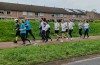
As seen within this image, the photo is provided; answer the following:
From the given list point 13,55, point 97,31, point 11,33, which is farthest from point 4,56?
point 97,31

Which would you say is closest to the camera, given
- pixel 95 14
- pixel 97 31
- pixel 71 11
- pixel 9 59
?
pixel 9 59

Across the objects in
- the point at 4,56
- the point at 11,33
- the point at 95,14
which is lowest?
the point at 95,14

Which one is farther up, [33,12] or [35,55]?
[35,55]

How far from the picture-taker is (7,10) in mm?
74062

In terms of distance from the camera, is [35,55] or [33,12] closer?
[35,55]

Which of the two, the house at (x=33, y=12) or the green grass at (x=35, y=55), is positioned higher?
the green grass at (x=35, y=55)

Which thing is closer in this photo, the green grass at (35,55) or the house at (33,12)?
the green grass at (35,55)

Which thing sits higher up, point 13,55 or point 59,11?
point 13,55

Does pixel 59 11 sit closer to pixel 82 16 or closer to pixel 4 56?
pixel 82 16

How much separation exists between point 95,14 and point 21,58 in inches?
4192

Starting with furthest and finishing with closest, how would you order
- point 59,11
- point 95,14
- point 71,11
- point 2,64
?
1. point 95,14
2. point 71,11
3. point 59,11
4. point 2,64

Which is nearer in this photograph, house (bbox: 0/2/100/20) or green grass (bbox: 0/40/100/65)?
green grass (bbox: 0/40/100/65)

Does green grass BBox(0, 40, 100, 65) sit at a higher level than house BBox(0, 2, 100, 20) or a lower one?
higher

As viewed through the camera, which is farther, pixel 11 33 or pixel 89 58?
pixel 11 33
